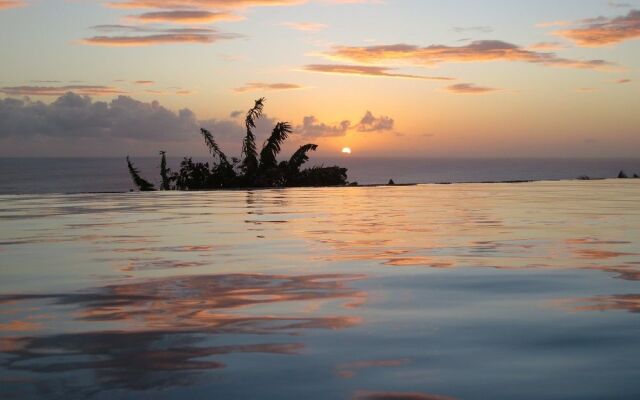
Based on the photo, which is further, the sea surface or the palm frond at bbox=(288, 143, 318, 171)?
the palm frond at bbox=(288, 143, 318, 171)

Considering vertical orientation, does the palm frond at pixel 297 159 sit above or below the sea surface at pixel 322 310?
above

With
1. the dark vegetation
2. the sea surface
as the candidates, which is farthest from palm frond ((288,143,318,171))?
the sea surface

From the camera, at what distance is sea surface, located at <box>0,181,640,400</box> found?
11.3 ft

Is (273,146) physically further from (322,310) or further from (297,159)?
(322,310)

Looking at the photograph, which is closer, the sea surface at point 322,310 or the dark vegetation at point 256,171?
the sea surface at point 322,310

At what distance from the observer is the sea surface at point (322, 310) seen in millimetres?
3434

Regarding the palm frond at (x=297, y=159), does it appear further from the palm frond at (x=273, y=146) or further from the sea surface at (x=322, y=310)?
the sea surface at (x=322, y=310)

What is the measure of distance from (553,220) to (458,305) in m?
6.94

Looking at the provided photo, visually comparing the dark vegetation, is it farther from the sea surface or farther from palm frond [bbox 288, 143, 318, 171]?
the sea surface

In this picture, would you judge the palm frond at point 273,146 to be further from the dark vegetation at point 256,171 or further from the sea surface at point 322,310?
the sea surface at point 322,310

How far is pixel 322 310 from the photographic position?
5082mm

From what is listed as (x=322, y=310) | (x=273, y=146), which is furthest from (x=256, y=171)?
(x=322, y=310)

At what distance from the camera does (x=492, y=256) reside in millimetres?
7789

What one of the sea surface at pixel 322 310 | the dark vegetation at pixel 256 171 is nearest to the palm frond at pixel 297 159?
the dark vegetation at pixel 256 171
